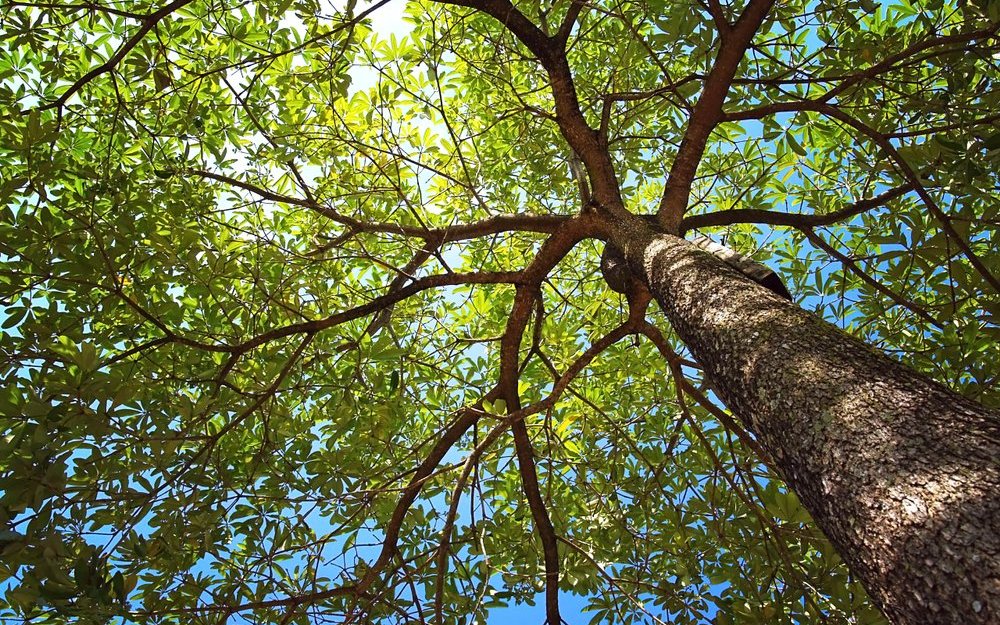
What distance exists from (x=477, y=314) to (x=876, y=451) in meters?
3.90

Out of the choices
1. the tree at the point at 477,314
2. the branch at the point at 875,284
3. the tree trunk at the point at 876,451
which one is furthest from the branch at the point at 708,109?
the tree trunk at the point at 876,451

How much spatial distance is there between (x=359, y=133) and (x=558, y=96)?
4.84 feet

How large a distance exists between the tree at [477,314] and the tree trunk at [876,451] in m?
0.01

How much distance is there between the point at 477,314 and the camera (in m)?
4.93

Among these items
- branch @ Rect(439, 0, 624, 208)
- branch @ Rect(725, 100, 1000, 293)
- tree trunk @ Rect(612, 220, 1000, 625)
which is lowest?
tree trunk @ Rect(612, 220, 1000, 625)

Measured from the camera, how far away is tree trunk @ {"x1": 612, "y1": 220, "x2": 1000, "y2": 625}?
Result: 92 cm

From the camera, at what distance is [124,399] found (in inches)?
90.0

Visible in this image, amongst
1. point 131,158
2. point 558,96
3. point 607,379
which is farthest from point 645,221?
point 131,158

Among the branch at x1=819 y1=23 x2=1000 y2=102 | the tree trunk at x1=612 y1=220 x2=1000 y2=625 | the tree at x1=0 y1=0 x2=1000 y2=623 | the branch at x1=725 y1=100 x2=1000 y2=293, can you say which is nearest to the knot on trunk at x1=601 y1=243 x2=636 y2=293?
the tree at x1=0 y1=0 x2=1000 y2=623

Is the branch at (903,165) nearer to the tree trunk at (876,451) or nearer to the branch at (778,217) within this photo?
the branch at (778,217)

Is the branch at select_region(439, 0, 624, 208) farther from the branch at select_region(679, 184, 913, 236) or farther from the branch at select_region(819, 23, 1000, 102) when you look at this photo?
the branch at select_region(819, 23, 1000, 102)

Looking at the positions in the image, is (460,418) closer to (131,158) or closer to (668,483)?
(668,483)

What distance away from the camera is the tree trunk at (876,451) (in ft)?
3.03

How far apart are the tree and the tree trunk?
1cm
